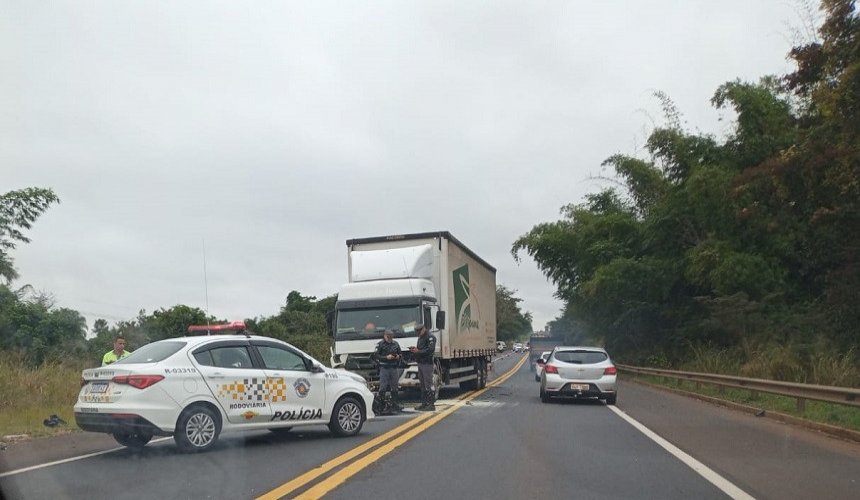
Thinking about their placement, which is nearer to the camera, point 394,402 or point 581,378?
point 394,402

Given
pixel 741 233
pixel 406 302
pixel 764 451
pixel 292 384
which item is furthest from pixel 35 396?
pixel 741 233

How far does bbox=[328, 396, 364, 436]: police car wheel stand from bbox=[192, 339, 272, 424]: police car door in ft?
4.16

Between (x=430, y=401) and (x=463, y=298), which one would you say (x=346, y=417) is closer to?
(x=430, y=401)

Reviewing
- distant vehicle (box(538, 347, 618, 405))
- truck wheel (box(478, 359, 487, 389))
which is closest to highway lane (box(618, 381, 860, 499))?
distant vehicle (box(538, 347, 618, 405))

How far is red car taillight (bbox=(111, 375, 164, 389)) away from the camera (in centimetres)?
959

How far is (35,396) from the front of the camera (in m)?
15.8

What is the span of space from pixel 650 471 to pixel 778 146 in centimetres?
2101

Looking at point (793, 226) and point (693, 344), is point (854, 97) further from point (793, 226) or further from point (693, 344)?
point (693, 344)

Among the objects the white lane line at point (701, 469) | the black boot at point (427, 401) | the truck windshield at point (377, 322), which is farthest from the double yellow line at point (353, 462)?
the truck windshield at point (377, 322)

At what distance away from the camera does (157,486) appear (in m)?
7.89

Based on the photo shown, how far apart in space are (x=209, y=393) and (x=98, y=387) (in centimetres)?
129

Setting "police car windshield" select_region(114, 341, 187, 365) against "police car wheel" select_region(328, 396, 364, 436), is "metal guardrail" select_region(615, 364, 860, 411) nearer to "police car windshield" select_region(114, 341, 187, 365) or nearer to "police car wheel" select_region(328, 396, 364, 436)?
"police car wheel" select_region(328, 396, 364, 436)

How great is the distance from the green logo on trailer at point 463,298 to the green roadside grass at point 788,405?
6.65 metres

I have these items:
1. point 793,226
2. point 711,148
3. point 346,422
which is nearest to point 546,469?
point 346,422
